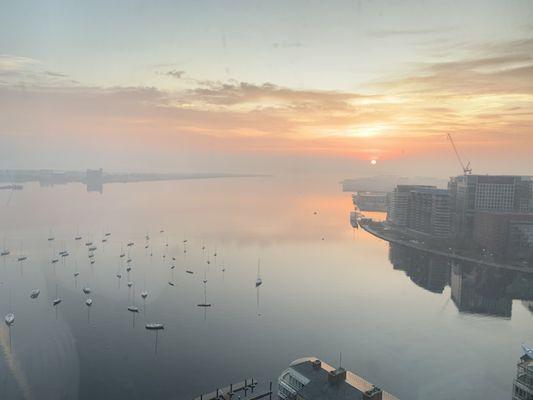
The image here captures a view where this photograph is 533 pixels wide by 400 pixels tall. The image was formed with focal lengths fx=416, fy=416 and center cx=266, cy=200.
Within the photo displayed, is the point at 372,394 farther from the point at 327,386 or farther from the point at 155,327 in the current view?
the point at 155,327

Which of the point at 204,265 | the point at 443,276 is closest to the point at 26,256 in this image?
the point at 204,265

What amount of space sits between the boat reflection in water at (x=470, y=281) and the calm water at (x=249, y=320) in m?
0.10

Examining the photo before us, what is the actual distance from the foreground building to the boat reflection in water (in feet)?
27.8

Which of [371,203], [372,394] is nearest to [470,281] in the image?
[372,394]

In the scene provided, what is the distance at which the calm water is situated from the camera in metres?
8.64

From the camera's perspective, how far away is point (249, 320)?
1185 centimetres

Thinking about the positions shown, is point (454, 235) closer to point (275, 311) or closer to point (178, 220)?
point (275, 311)

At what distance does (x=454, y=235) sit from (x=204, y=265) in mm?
15539

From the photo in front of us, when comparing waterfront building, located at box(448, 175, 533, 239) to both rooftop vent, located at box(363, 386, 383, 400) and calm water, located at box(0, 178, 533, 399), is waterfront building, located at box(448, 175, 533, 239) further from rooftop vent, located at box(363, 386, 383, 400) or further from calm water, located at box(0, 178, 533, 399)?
rooftop vent, located at box(363, 386, 383, 400)

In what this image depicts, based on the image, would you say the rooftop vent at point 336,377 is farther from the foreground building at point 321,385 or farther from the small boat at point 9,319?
the small boat at point 9,319

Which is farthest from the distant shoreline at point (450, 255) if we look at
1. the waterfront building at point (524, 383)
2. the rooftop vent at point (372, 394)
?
the rooftop vent at point (372, 394)

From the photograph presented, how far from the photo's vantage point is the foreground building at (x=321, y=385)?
6059mm

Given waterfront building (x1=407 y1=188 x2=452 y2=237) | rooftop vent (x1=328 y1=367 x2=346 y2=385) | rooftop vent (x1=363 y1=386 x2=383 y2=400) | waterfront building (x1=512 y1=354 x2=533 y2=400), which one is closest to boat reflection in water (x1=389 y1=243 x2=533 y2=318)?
waterfront building (x1=407 y1=188 x2=452 y2=237)

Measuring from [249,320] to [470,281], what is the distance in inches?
399
